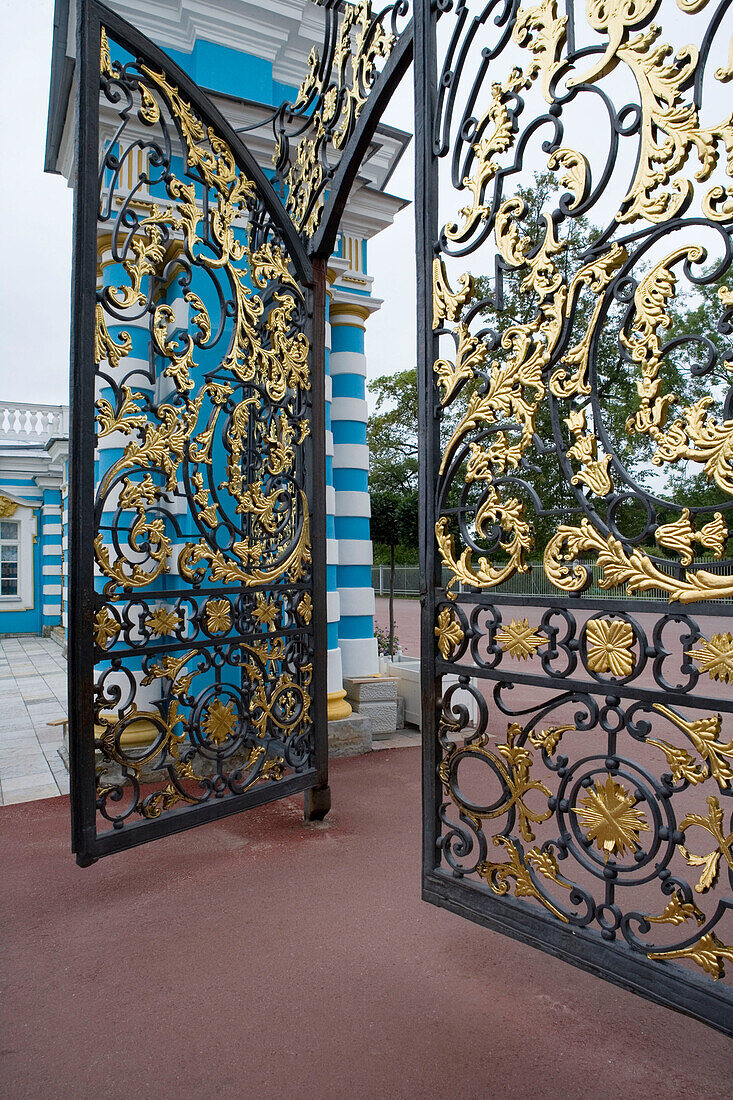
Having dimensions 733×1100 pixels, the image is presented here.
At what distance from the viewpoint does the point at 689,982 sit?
167cm

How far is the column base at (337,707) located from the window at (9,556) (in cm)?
1384

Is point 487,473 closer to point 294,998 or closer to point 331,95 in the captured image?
point 294,998

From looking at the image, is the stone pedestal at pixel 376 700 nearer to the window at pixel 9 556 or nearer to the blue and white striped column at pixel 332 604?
the blue and white striped column at pixel 332 604

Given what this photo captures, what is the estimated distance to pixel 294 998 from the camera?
2.16 m

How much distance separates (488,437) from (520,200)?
68 cm

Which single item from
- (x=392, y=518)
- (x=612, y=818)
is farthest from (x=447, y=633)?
(x=392, y=518)

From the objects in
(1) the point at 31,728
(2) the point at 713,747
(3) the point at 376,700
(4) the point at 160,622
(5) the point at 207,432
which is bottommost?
(1) the point at 31,728

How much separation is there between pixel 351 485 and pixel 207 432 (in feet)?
9.10

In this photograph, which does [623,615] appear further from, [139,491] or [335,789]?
[335,789]

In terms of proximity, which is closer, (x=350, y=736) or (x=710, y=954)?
(x=710, y=954)

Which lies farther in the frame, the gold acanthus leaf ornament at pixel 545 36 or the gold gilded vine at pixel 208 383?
the gold gilded vine at pixel 208 383

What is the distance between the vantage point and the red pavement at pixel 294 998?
1.81m

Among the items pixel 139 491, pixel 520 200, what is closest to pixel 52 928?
pixel 139 491

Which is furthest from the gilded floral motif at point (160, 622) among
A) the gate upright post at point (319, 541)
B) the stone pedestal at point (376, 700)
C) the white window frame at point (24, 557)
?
the white window frame at point (24, 557)
